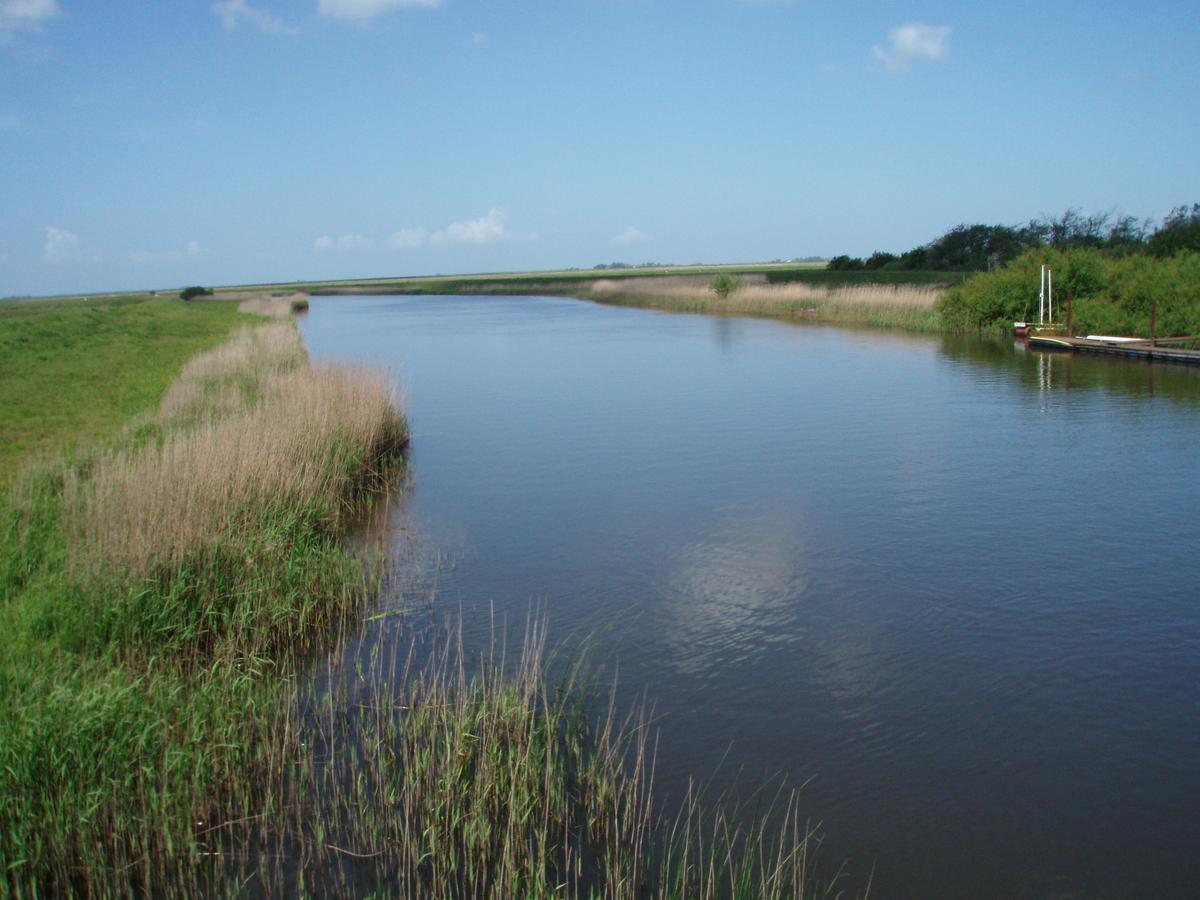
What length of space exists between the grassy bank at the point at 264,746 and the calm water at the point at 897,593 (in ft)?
1.98

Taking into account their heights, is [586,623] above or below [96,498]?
below

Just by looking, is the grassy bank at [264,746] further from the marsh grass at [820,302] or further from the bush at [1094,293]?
the marsh grass at [820,302]

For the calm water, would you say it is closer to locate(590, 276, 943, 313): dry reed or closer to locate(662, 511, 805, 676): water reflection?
locate(662, 511, 805, 676): water reflection

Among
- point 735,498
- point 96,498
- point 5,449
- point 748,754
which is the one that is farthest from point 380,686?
point 5,449

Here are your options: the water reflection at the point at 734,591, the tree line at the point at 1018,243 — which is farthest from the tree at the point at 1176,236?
the water reflection at the point at 734,591

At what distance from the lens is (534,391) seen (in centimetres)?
2081

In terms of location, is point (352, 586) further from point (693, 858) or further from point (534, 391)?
point (534, 391)

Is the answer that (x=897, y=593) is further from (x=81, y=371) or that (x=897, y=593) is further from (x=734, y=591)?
(x=81, y=371)

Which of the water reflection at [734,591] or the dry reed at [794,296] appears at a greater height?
the dry reed at [794,296]

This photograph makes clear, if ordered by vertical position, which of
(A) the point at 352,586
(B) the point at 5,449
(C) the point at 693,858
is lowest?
(C) the point at 693,858

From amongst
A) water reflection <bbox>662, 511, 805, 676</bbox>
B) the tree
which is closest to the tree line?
the tree

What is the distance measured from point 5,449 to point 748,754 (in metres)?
10.2

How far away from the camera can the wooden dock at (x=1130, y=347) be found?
21219mm

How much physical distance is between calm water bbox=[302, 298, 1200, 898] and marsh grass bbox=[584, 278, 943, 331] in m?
15.8
